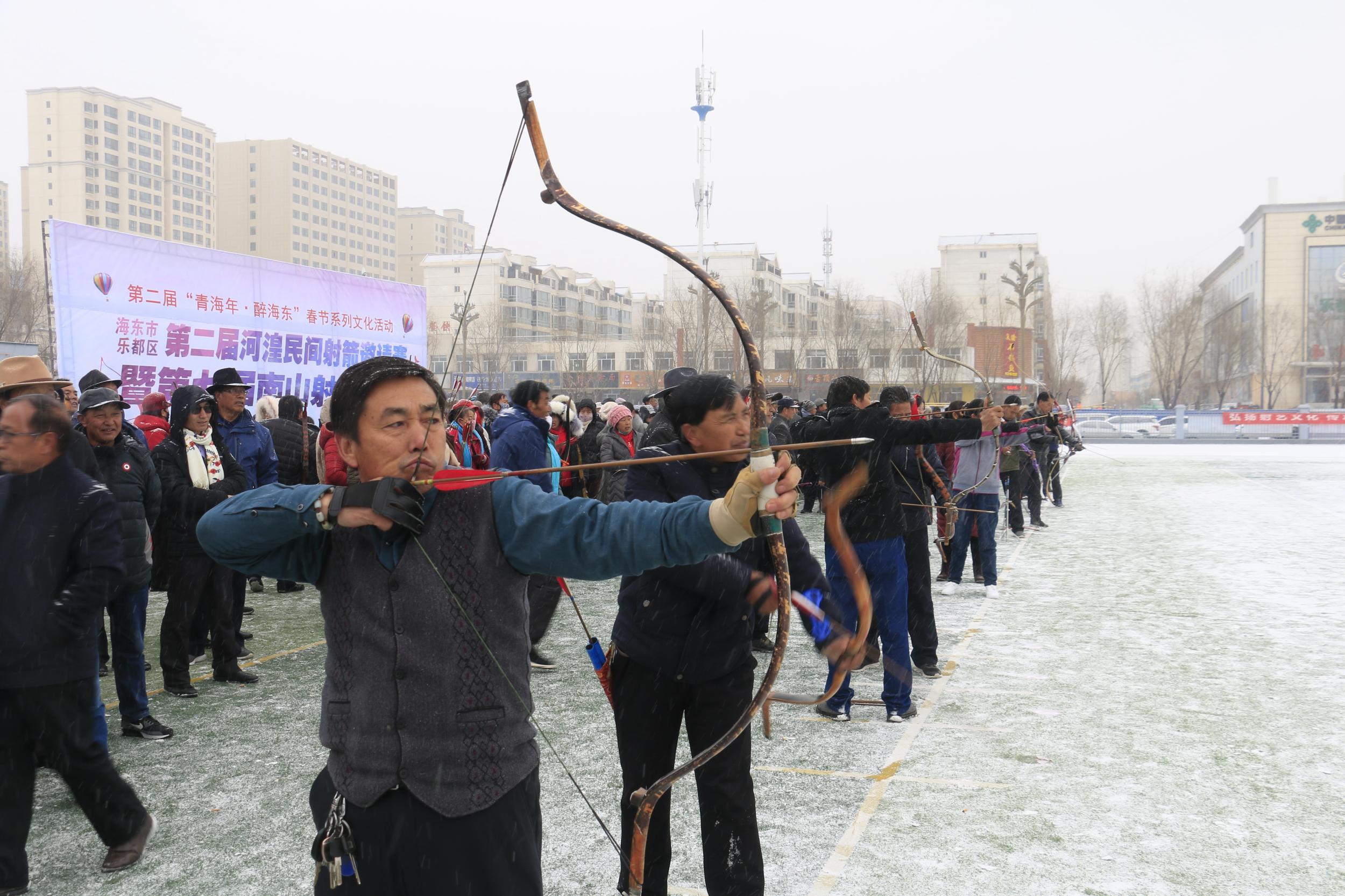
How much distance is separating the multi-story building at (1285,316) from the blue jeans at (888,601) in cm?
5864

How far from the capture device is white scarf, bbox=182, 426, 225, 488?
5539mm

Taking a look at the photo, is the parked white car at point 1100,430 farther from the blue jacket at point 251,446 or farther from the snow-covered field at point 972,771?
the blue jacket at point 251,446

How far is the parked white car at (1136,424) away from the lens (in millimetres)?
39938

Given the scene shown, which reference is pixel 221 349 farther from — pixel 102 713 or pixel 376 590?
pixel 376 590

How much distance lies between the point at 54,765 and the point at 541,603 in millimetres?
2680

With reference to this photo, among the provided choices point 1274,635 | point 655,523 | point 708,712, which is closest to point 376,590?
point 655,523

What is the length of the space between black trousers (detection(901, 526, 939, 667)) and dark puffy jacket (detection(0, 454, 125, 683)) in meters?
4.12

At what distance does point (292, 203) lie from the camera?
406 ft

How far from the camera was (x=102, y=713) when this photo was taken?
12.0 feet

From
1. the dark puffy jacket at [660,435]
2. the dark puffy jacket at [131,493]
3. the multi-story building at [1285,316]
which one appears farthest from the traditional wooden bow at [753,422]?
the multi-story building at [1285,316]

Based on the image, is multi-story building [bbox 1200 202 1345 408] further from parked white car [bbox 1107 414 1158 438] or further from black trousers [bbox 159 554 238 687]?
black trousers [bbox 159 554 238 687]

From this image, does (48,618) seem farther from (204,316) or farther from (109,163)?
(109,163)

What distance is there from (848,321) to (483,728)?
45.1m

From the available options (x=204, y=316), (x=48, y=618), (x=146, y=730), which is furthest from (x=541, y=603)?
(x=204, y=316)
